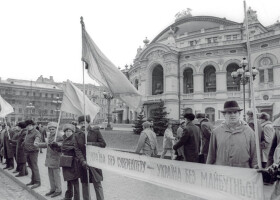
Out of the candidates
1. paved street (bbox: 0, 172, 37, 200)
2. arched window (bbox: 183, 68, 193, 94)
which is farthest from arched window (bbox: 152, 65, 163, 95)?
paved street (bbox: 0, 172, 37, 200)

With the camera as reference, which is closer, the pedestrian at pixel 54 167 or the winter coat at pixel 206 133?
the pedestrian at pixel 54 167

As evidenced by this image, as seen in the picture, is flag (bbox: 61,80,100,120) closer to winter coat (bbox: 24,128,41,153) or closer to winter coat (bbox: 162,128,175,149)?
winter coat (bbox: 24,128,41,153)

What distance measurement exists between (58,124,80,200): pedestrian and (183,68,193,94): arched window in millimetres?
34682

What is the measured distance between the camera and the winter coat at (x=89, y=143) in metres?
5.43

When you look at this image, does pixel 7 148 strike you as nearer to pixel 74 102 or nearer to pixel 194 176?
pixel 74 102

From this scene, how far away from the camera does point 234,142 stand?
3.72 metres

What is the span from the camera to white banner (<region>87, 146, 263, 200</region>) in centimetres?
303

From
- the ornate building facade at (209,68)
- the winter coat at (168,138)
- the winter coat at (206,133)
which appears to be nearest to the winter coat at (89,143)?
the winter coat at (206,133)

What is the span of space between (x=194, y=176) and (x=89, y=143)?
2741 millimetres

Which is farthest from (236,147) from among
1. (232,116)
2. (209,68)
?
(209,68)

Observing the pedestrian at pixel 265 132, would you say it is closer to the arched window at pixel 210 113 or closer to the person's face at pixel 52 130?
the person's face at pixel 52 130

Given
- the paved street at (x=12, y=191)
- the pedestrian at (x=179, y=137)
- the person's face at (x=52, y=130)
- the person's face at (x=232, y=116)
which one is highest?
the person's face at (x=232, y=116)

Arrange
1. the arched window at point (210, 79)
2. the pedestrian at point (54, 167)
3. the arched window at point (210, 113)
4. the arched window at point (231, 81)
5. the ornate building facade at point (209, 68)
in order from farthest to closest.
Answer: the arched window at point (210, 79) → the arched window at point (231, 81) → the arched window at point (210, 113) → the ornate building facade at point (209, 68) → the pedestrian at point (54, 167)

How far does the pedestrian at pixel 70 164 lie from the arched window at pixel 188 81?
34682mm
